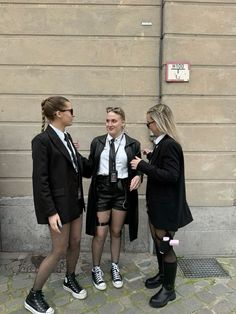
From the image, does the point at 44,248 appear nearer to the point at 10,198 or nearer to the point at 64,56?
the point at 10,198

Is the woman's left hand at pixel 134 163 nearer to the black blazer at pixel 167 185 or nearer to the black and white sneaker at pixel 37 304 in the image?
the black blazer at pixel 167 185

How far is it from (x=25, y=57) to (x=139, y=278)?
286 centimetres

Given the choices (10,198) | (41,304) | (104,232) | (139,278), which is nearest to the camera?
(41,304)

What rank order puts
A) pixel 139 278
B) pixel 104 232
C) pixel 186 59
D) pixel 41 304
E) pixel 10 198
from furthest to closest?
pixel 10 198
pixel 186 59
pixel 139 278
pixel 104 232
pixel 41 304

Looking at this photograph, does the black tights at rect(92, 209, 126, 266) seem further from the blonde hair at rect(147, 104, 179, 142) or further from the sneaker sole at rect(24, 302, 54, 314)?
the blonde hair at rect(147, 104, 179, 142)

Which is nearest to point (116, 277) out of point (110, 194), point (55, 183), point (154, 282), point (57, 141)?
point (154, 282)

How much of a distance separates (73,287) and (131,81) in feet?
7.84

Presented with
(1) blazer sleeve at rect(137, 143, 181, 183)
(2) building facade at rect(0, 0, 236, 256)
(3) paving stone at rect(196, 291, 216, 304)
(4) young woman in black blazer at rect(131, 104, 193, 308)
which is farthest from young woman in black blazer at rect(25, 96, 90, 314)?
(3) paving stone at rect(196, 291, 216, 304)

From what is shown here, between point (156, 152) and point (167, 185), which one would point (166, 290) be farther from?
point (156, 152)

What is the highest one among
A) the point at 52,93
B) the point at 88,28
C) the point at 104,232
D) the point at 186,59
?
the point at 88,28

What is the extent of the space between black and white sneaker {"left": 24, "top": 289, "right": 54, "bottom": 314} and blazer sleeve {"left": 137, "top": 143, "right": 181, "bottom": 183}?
4.86 ft

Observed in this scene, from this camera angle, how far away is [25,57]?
388 cm

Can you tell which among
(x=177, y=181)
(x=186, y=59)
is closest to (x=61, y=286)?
(x=177, y=181)

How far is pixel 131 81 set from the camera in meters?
3.93
